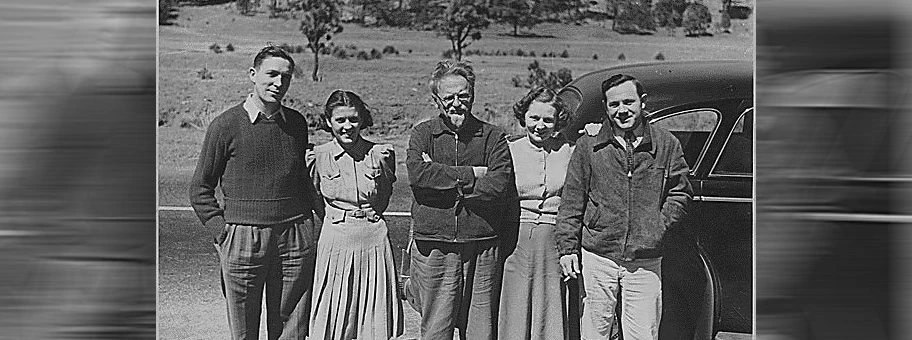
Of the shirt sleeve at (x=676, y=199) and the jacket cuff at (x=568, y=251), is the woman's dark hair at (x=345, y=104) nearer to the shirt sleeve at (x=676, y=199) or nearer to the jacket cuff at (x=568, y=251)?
the jacket cuff at (x=568, y=251)

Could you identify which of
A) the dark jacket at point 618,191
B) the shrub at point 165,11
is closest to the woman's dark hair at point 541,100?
the dark jacket at point 618,191

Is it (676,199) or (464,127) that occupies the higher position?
(464,127)

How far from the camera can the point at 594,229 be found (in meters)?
2.44

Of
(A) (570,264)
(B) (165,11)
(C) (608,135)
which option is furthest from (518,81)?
(B) (165,11)

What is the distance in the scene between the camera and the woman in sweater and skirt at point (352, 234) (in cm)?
243

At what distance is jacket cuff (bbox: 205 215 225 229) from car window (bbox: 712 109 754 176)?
1504 mm

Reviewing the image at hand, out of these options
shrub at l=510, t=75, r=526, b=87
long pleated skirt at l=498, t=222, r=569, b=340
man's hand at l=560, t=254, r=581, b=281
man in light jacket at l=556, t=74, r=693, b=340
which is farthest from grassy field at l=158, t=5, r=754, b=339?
man's hand at l=560, t=254, r=581, b=281

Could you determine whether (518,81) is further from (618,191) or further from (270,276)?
(270,276)

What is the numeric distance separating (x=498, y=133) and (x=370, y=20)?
0.52 meters

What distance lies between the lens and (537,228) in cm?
244

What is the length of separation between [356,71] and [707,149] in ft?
3.57

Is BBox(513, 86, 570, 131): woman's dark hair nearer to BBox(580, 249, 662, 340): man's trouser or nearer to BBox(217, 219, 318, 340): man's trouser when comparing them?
BBox(580, 249, 662, 340): man's trouser

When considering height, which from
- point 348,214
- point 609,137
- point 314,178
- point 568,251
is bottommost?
point 568,251

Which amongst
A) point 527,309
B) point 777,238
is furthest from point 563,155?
point 777,238
